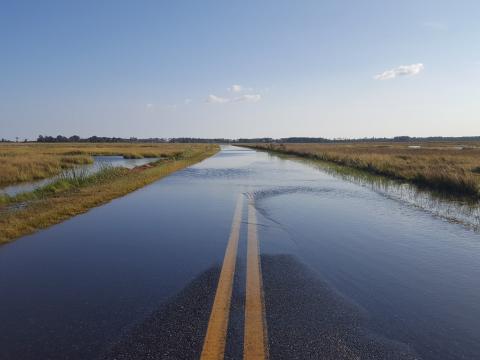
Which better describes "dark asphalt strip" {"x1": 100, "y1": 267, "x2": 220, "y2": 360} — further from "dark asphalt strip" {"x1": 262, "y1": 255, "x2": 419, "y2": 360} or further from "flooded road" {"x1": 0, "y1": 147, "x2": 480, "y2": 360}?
"dark asphalt strip" {"x1": 262, "y1": 255, "x2": 419, "y2": 360}

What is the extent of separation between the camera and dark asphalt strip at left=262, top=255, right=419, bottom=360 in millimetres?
3148

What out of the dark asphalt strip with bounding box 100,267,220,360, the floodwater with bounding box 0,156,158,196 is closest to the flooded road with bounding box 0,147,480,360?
the dark asphalt strip with bounding box 100,267,220,360

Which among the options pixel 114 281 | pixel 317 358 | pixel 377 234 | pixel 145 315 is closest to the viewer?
pixel 317 358

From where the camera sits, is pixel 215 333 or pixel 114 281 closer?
pixel 215 333

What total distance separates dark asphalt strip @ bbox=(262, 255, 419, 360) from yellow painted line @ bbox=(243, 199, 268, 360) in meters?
0.07

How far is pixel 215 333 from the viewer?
343 cm

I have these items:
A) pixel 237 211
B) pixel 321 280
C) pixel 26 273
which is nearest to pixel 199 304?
pixel 321 280

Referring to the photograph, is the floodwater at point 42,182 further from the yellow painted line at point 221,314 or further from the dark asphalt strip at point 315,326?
the dark asphalt strip at point 315,326

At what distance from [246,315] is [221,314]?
0.27 m

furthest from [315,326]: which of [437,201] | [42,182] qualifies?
[42,182]

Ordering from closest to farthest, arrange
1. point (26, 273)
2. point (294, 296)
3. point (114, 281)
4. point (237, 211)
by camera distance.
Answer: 1. point (294, 296)
2. point (114, 281)
3. point (26, 273)
4. point (237, 211)

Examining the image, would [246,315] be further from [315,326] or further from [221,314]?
[315,326]

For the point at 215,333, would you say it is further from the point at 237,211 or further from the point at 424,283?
the point at 237,211

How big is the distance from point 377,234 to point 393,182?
1165 cm
